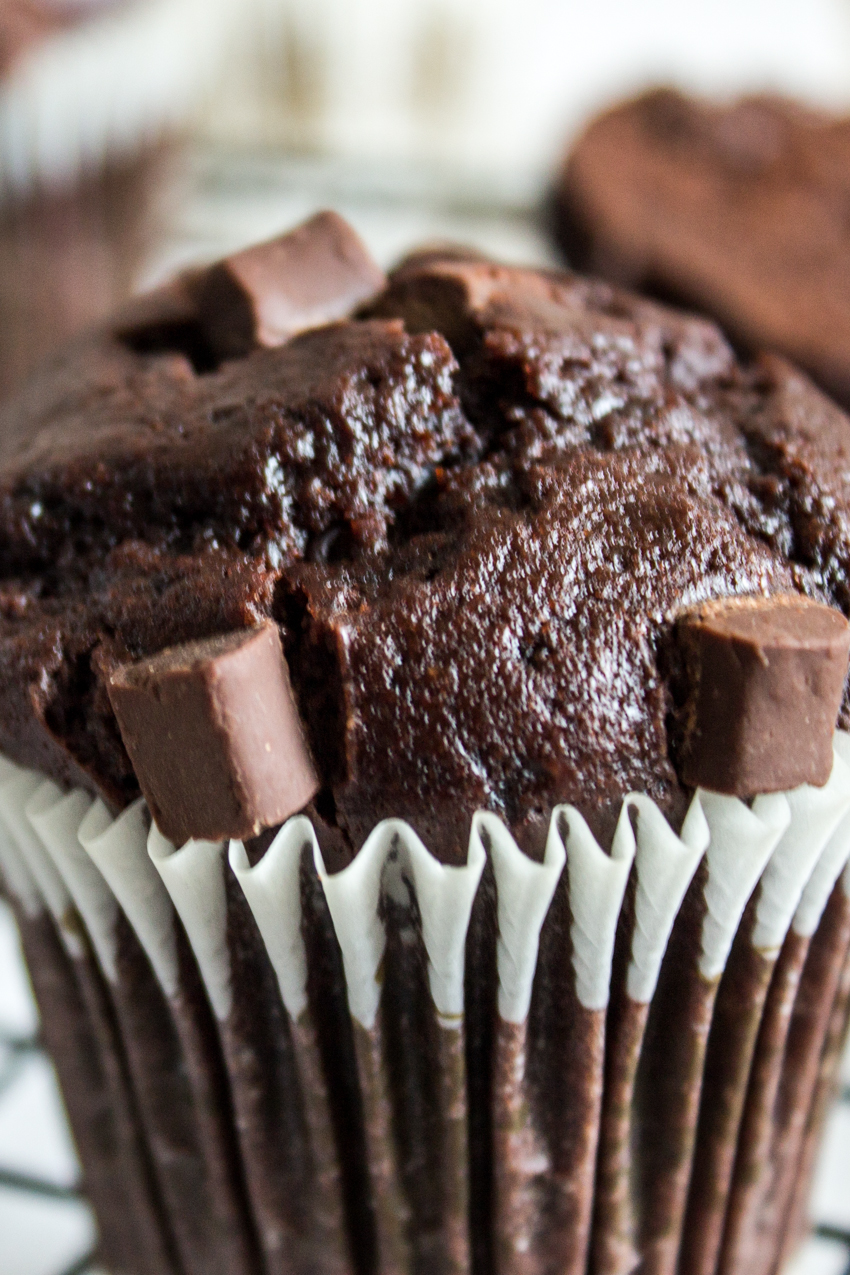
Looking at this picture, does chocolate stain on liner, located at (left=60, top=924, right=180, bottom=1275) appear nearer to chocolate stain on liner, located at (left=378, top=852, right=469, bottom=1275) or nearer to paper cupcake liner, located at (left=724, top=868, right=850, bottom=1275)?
chocolate stain on liner, located at (left=378, top=852, right=469, bottom=1275)

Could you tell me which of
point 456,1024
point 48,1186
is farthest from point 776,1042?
point 48,1186

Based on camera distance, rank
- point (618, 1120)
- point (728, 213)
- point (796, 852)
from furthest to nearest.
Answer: point (728, 213)
point (618, 1120)
point (796, 852)

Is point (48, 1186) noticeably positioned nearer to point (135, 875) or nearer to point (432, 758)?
point (135, 875)

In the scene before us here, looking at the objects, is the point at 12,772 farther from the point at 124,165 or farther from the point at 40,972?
the point at 124,165

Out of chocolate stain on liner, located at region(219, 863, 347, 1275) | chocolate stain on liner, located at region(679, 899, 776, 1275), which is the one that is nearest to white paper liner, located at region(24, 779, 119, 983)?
chocolate stain on liner, located at region(219, 863, 347, 1275)

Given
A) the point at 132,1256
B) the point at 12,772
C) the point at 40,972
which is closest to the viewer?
the point at 12,772

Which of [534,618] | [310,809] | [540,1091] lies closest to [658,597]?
[534,618]
